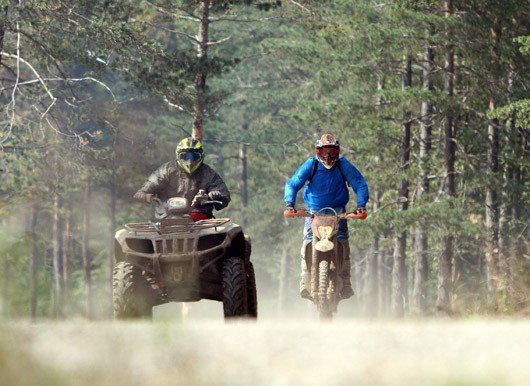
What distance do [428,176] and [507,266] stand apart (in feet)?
80.4

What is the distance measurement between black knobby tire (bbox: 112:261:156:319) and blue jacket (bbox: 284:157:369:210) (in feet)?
7.39

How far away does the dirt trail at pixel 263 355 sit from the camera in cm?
695

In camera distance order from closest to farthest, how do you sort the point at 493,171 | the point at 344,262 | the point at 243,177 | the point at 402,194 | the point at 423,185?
the point at 344,262
the point at 493,171
the point at 423,185
the point at 402,194
the point at 243,177

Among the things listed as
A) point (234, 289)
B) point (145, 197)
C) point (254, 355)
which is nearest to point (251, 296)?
point (234, 289)

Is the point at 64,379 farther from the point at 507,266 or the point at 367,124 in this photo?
the point at 367,124

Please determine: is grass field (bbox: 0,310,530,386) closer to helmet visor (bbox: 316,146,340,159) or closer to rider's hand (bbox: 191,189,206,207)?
rider's hand (bbox: 191,189,206,207)

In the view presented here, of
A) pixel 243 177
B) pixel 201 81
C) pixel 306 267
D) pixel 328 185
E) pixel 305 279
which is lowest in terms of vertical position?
pixel 305 279

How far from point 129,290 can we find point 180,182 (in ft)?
7.16

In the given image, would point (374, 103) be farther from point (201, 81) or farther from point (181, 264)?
point (181, 264)

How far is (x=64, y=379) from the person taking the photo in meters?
6.67

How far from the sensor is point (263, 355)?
8.07 m

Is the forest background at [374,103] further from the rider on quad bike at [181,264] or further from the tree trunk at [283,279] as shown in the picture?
the tree trunk at [283,279]

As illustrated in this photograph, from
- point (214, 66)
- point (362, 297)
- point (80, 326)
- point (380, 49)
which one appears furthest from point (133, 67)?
point (362, 297)

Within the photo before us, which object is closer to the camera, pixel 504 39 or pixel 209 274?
pixel 209 274
